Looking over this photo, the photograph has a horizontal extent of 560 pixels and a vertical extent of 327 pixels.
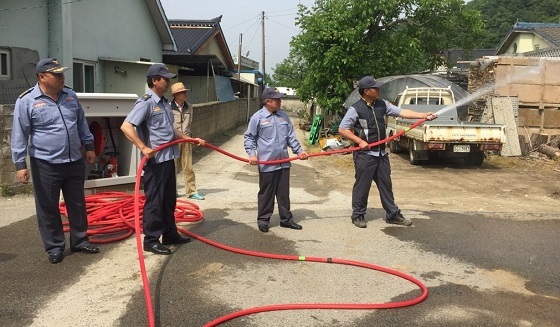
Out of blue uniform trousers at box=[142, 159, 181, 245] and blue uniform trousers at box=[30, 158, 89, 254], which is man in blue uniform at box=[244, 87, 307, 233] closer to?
blue uniform trousers at box=[142, 159, 181, 245]

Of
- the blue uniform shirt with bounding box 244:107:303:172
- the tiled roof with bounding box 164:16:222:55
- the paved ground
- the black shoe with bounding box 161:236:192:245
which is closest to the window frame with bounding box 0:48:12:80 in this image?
the paved ground

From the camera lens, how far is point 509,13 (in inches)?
2356

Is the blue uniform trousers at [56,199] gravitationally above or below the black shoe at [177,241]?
above

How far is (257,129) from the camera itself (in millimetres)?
6055

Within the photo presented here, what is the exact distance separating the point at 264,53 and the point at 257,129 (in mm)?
36016

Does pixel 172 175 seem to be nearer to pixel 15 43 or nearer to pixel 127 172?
pixel 127 172

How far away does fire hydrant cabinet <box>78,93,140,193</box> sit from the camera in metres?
6.99

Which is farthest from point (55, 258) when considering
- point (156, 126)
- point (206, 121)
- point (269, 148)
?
point (206, 121)

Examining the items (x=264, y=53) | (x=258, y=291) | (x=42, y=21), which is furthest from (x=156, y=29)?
(x=264, y=53)

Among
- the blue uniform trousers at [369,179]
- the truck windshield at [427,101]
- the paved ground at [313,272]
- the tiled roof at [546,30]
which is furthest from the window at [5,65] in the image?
the tiled roof at [546,30]

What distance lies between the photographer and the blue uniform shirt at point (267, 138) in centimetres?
598

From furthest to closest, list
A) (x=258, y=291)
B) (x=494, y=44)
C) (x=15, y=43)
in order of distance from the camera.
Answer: (x=494, y=44), (x=15, y=43), (x=258, y=291)

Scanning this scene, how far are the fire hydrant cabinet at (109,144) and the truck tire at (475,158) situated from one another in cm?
825

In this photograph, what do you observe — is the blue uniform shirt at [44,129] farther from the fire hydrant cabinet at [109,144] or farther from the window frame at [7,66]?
the window frame at [7,66]
